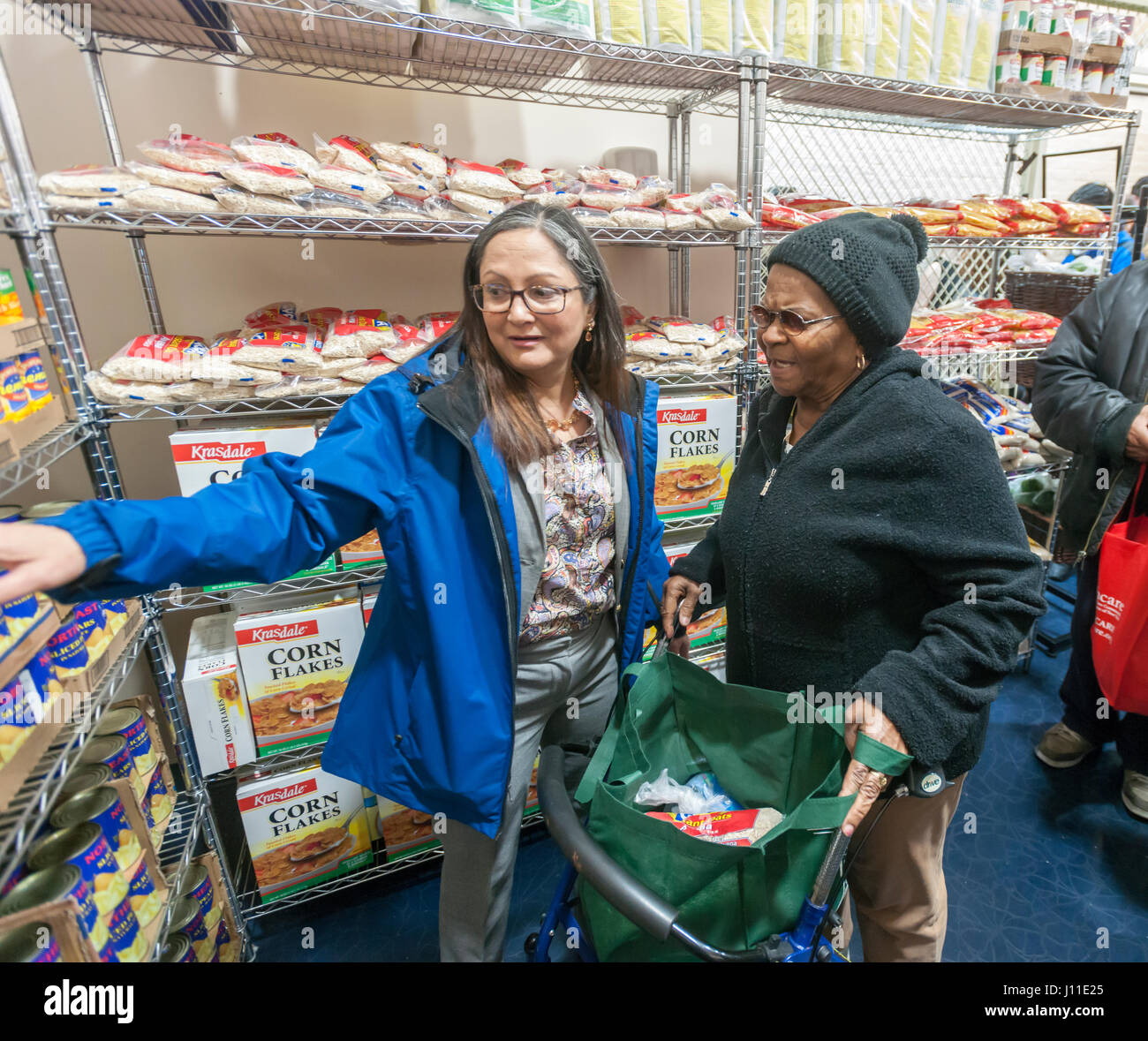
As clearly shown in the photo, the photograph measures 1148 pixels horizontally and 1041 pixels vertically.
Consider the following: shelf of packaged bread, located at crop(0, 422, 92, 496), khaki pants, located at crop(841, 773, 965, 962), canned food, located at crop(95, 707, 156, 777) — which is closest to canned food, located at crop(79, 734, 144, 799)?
canned food, located at crop(95, 707, 156, 777)

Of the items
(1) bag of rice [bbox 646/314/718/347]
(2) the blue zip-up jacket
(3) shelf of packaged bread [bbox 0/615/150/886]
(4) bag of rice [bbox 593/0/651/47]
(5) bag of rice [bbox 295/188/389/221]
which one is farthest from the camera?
(1) bag of rice [bbox 646/314/718/347]

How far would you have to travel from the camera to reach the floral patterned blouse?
1.29 m

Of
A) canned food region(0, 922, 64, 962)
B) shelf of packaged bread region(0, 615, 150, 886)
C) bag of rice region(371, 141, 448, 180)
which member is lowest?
canned food region(0, 922, 64, 962)

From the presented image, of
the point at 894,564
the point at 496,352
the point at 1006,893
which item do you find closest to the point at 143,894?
the point at 496,352

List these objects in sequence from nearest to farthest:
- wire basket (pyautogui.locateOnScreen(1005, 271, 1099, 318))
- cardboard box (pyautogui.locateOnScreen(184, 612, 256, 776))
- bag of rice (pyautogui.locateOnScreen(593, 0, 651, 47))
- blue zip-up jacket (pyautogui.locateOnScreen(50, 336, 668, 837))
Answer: blue zip-up jacket (pyautogui.locateOnScreen(50, 336, 668, 837)), cardboard box (pyautogui.locateOnScreen(184, 612, 256, 776)), bag of rice (pyautogui.locateOnScreen(593, 0, 651, 47)), wire basket (pyautogui.locateOnScreen(1005, 271, 1099, 318))

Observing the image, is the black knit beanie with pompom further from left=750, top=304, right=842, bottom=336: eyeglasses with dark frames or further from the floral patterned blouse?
the floral patterned blouse

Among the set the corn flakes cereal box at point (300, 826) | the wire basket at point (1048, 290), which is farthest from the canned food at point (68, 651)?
the wire basket at point (1048, 290)

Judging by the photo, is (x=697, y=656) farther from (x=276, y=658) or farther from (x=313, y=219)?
(x=313, y=219)

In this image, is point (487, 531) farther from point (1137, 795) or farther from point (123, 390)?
point (1137, 795)

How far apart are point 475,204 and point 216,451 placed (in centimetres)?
93

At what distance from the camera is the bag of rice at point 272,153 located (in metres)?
1.54

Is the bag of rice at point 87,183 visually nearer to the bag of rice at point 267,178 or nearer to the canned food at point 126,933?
the bag of rice at point 267,178

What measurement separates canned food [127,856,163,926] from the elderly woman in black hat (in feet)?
4.01

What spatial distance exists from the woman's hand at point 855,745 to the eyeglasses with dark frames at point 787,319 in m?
0.64
